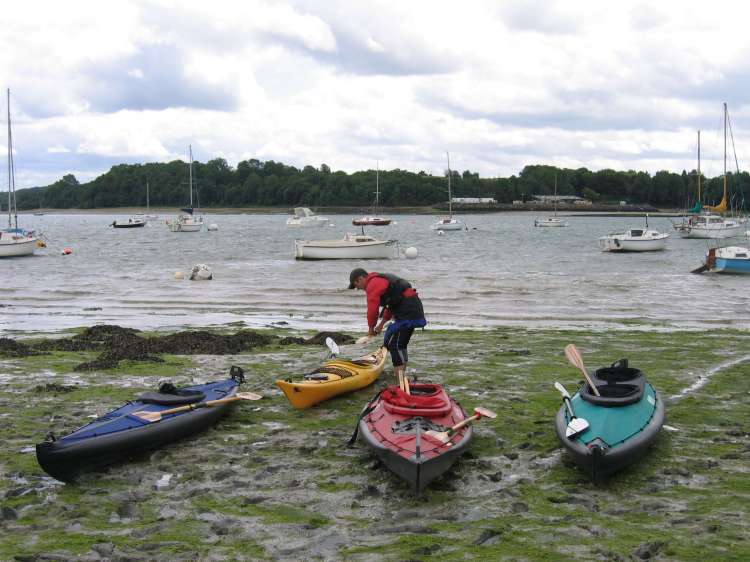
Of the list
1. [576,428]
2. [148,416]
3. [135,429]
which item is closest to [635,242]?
[576,428]

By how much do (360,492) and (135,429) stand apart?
2705 mm

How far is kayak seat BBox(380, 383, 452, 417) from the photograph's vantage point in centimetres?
878

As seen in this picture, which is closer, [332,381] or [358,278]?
[358,278]

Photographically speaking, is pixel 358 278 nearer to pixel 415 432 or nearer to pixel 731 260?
pixel 415 432

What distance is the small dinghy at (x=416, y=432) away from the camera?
25.4ft

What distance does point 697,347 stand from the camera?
52.9ft

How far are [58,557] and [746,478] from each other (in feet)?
21.6

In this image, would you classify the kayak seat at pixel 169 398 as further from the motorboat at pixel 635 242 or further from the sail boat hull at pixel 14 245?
the motorboat at pixel 635 242

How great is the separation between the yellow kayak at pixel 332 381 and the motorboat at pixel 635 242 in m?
47.8

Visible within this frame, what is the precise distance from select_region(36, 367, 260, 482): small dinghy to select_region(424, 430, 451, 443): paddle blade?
303cm

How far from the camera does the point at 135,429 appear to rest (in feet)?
29.1

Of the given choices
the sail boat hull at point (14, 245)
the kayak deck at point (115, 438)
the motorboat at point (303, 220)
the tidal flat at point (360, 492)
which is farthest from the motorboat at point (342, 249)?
the motorboat at point (303, 220)

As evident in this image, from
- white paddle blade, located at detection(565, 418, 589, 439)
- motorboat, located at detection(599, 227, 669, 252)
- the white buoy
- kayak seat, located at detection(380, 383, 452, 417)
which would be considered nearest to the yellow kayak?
kayak seat, located at detection(380, 383, 452, 417)

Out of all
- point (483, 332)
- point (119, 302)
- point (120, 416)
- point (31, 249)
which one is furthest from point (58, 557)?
point (31, 249)
